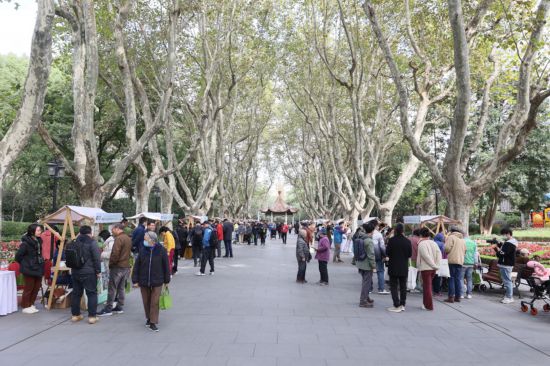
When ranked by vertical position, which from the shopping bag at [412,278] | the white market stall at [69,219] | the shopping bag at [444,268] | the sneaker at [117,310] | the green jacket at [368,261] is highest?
the white market stall at [69,219]

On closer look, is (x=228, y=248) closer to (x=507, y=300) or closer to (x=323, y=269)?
(x=323, y=269)

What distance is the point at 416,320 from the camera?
765 centimetres

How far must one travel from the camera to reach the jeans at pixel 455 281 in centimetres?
954

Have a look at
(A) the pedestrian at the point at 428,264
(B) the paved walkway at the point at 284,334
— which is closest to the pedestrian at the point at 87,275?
(B) the paved walkway at the point at 284,334

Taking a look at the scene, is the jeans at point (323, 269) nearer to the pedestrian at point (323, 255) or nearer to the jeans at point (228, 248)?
the pedestrian at point (323, 255)

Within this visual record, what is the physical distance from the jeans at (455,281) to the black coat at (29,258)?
8245mm

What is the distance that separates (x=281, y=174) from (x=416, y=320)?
48.3 meters

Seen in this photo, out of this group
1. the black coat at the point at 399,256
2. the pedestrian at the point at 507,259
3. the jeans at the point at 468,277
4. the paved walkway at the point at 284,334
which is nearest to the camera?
the paved walkway at the point at 284,334

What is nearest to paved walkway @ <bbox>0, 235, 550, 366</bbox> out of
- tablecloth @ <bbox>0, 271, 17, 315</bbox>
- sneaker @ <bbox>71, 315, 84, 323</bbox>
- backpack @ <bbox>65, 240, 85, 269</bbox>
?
sneaker @ <bbox>71, 315, 84, 323</bbox>

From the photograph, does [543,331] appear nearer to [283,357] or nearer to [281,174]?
[283,357]

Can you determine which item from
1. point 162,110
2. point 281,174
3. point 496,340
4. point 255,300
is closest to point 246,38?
point 162,110

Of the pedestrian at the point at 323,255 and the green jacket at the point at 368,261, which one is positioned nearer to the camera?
the green jacket at the point at 368,261

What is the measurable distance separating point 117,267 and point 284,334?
3.39 metres

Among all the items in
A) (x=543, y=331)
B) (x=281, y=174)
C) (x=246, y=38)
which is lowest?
(x=543, y=331)
